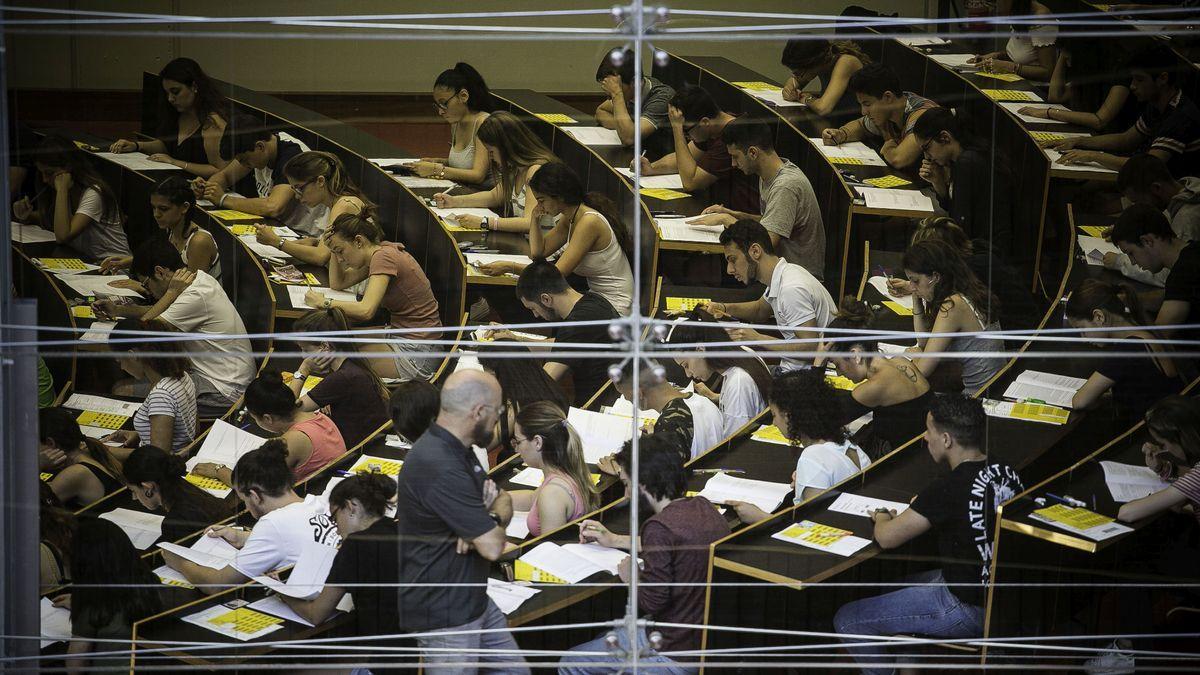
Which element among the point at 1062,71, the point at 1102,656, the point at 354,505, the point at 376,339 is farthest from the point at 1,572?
the point at 1062,71

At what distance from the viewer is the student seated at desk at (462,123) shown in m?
2.08

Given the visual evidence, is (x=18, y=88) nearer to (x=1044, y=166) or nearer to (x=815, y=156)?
(x=815, y=156)

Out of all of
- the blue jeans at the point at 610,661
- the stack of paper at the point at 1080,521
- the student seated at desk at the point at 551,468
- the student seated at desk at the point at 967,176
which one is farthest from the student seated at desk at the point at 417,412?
the stack of paper at the point at 1080,521

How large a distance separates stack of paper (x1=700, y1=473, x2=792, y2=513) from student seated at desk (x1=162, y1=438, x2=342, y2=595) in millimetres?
677

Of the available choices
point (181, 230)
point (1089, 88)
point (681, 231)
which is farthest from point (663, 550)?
point (1089, 88)

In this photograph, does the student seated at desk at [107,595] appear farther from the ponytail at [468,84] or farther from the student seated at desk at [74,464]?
the ponytail at [468,84]

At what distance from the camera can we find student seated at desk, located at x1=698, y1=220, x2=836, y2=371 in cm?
208

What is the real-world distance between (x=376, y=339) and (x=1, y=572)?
2.58ft

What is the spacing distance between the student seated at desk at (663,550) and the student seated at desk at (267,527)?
0.48 metres

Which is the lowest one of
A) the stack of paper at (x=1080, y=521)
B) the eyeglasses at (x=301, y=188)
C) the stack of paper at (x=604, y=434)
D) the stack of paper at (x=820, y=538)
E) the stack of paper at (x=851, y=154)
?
the stack of paper at (x=820, y=538)

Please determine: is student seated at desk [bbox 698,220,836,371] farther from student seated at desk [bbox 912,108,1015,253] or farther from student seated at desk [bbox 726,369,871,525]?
student seated at desk [bbox 912,108,1015,253]

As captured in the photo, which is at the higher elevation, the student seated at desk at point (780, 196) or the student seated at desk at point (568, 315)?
the student seated at desk at point (780, 196)

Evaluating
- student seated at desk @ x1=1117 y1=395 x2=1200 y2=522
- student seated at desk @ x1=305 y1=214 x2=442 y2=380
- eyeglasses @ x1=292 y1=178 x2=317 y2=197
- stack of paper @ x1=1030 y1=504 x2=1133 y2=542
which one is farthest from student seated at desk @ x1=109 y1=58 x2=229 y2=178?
student seated at desk @ x1=1117 y1=395 x2=1200 y2=522

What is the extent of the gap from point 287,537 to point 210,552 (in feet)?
0.47
